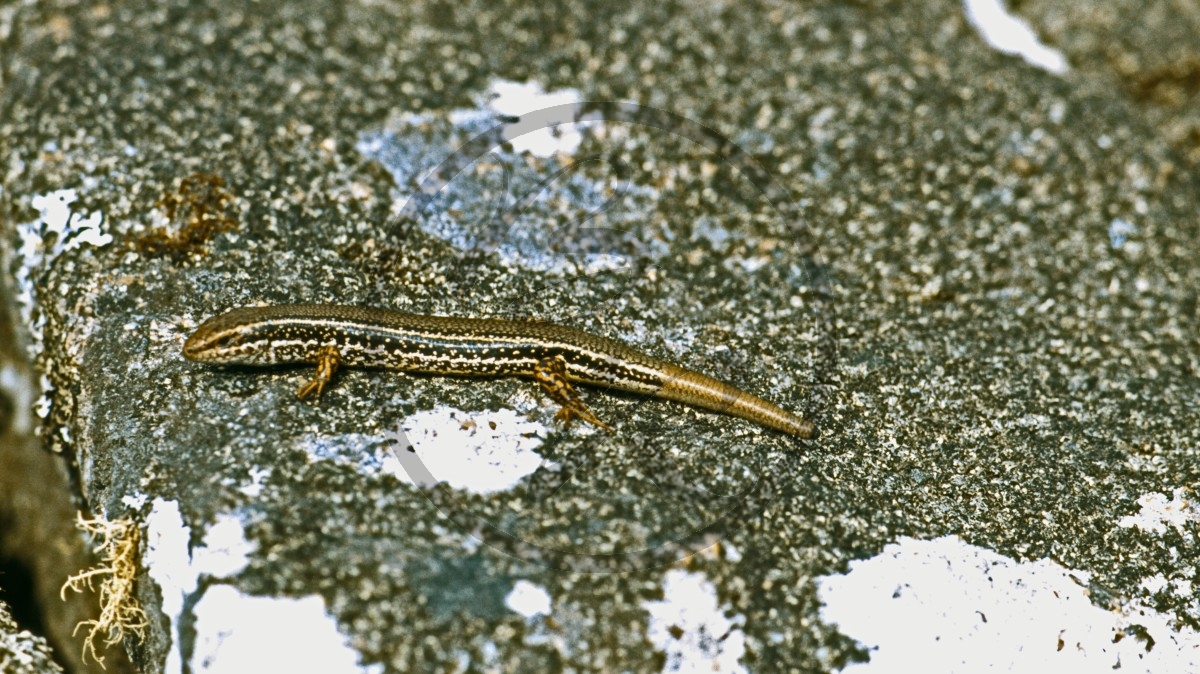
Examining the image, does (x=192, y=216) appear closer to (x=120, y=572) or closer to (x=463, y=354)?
(x=463, y=354)

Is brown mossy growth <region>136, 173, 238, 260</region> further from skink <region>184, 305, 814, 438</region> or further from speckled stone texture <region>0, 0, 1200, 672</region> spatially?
skink <region>184, 305, 814, 438</region>

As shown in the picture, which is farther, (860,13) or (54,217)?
(860,13)

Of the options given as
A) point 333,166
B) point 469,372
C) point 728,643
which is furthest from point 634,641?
point 333,166

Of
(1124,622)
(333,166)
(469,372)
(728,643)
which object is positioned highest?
(333,166)

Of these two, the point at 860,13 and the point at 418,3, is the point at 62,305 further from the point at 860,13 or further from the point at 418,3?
the point at 860,13

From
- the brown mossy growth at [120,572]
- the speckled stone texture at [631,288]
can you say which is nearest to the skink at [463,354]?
the speckled stone texture at [631,288]

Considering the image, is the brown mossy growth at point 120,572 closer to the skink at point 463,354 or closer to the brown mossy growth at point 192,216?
the skink at point 463,354
